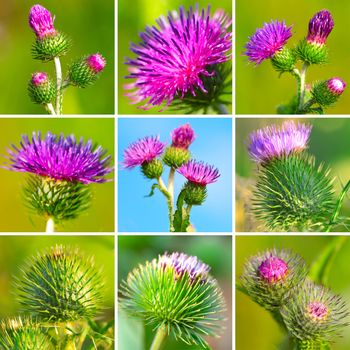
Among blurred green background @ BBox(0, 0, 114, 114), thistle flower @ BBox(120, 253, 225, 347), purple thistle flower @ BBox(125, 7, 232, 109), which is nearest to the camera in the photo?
purple thistle flower @ BBox(125, 7, 232, 109)

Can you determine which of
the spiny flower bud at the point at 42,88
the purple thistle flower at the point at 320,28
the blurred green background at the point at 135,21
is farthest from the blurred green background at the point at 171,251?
the purple thistle flower at the point at 320,28

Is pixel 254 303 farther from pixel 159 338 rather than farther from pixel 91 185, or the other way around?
pixel 91 185

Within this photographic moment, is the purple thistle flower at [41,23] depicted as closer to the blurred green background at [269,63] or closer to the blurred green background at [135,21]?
the blurred green background at [135,21]

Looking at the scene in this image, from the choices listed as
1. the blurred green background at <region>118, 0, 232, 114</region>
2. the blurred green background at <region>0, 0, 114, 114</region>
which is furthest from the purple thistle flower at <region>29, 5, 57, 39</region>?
the blurred green background at <region>118, 0, 232, 114</region>

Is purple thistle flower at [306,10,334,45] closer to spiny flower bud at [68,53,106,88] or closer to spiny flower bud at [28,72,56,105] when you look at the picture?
spiny flower bud at [68,53,106,88]

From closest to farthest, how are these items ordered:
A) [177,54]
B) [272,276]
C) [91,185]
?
[177,54] < [272,276] < [91,185]

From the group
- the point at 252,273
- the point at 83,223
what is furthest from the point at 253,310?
the point at 83,223

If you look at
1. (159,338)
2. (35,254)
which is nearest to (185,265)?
(159,338)
